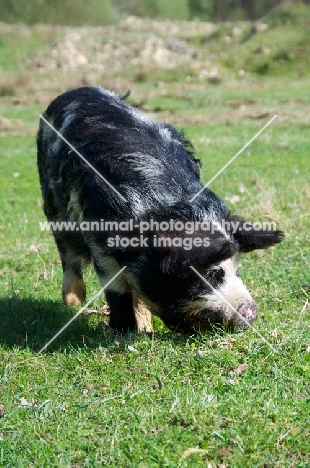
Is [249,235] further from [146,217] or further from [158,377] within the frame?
[158,377]

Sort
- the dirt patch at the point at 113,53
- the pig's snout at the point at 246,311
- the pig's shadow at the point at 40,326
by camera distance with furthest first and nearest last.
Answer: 1. the dirt patch at the point at 113,53
2. the pig's shadow at the point at 40,326
3. the pig's snout at the point at 246,311

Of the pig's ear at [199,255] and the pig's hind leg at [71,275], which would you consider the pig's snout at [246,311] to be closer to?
the pig's ear at [199,255]

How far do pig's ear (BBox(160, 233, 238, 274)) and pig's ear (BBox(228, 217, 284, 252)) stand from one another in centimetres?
18

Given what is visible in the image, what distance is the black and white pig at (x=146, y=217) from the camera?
4977 millimetres

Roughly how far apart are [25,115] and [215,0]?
53282 mm

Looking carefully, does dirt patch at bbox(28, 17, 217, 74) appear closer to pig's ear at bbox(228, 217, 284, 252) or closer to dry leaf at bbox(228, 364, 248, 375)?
pig's ear at bbox(228, 217, 284, 252)

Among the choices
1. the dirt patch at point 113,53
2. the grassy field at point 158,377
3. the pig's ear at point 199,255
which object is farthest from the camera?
the dirt patch at point 113,53

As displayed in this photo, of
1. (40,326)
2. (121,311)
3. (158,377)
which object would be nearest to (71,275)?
(40,326)

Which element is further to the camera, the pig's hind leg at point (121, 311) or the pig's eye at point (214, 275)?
the pig's hind leg at point (121, 311)

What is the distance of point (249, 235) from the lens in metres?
5.04

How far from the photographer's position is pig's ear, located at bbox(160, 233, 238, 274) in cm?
474

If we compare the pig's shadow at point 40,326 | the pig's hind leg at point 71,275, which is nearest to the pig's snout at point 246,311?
the pig's shadow at point 40,326

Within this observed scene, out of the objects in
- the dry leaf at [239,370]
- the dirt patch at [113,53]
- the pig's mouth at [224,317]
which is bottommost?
the dirt patch at [113,53]

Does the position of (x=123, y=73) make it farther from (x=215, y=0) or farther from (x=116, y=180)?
(x=215, y=0)
